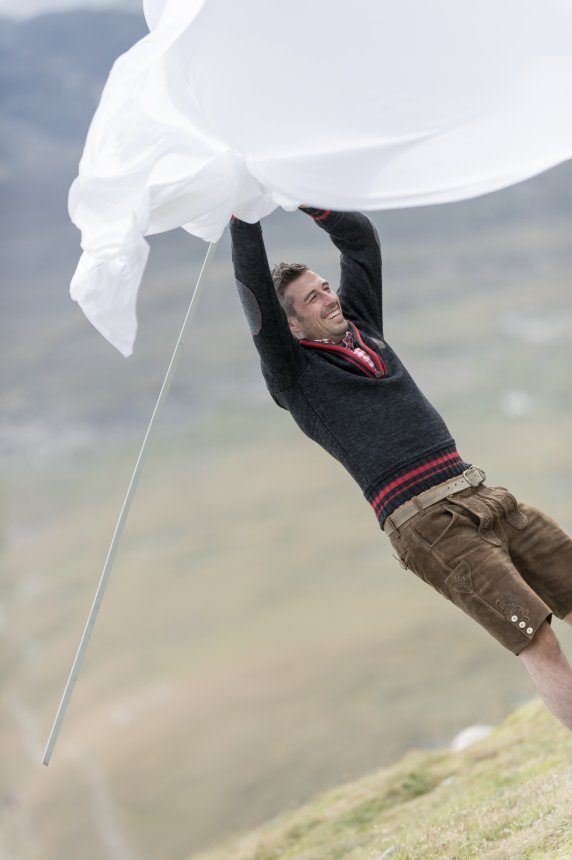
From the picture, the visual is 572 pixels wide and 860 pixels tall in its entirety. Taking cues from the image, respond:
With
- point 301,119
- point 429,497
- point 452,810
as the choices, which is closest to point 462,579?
point 429,497

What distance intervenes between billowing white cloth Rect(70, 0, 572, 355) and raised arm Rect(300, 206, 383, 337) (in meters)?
0.19

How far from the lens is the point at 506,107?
258 centimetres

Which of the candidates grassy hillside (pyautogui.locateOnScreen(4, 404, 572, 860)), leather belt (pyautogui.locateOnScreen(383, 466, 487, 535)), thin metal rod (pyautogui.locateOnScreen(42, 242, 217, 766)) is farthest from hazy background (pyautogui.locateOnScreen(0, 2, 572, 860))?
leather belt (pyautogui.locateOnScreen(383, 466, 487, 535))

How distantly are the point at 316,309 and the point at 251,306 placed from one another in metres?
0.20

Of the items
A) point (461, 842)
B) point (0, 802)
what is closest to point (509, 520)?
point (461, 842)

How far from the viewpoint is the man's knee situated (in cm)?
237

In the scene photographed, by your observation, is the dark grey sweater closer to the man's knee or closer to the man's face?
the man's face

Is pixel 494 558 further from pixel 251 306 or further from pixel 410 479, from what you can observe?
pixel 251 306

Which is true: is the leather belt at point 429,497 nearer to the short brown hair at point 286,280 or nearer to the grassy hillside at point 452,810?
the short brown hair at point 286,280

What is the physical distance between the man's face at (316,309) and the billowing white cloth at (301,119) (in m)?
0.20

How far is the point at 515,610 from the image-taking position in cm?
234

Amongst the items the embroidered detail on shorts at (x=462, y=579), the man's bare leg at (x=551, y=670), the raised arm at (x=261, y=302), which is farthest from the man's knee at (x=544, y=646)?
the raised arm at (x=261, y=302)

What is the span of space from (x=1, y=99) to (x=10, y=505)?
25.5 ft

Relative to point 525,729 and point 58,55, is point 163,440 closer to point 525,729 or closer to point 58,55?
point 58,55
